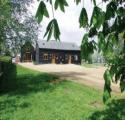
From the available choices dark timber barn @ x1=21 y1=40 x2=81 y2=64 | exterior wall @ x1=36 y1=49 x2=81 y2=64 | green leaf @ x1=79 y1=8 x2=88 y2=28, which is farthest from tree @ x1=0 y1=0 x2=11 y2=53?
exterior wall @ x1=36 y1=49 x2=81 y2=64

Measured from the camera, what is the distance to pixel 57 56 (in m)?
69.6

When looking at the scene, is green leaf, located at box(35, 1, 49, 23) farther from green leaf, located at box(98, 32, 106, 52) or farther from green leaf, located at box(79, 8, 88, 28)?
green leaf, located at box(98, 32, 106, 52)

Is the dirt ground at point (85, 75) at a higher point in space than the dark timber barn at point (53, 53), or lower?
lower

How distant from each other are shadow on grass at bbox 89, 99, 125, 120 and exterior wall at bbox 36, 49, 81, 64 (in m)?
52.0

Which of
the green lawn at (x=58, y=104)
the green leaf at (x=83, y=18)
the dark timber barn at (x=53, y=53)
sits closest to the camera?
the green leaf at (x=83, y=18)

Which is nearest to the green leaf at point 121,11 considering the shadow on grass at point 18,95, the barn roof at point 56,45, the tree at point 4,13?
the shadow on grass at point 18,95

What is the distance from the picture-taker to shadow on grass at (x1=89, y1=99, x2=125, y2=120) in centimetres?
1343

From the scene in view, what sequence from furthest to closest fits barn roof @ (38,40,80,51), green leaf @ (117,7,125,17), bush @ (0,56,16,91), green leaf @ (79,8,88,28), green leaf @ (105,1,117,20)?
Result: 1. barn roof @ (38,40,80,51)
2. bush @ (0,56,16,91)
3. green leaf @ (117,7,125,17)
4. green leaf @ (105,1,117,20)
5. green leaf @ (79,8,88,28)

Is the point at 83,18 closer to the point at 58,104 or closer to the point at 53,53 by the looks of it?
the point at 58,104

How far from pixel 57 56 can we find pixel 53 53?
1.13 metres

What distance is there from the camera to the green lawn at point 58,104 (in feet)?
45.9

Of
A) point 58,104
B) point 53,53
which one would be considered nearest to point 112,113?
point 58,104

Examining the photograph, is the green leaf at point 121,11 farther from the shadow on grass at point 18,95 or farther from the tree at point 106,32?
the shadow on grass at point 18,95

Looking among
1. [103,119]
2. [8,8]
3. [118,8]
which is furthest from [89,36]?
[8,8]
